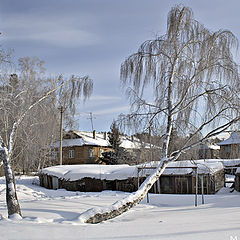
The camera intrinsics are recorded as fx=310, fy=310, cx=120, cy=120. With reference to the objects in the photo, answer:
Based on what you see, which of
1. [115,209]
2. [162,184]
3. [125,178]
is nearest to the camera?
[115,209]

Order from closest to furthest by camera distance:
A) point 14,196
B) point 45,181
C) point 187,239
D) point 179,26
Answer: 1. point 187,239
2. point 14,196
3. point 179,26
4. point 45,181

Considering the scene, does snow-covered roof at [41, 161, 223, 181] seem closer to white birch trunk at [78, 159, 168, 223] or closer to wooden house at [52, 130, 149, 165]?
white birch trunk at [78, 159, 168, 223]

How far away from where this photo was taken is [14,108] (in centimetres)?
1016

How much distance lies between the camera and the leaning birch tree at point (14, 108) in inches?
348

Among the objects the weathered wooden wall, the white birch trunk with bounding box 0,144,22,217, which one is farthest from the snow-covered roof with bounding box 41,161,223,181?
the white birch trunk with bounding box 0,144,22,217

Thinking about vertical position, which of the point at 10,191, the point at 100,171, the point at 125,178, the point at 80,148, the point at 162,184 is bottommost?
the point at 162,184

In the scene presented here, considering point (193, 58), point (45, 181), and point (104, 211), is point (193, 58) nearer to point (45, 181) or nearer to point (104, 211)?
point (104, 211)

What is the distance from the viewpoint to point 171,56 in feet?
30.9

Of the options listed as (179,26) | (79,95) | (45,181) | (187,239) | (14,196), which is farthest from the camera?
(45,181)

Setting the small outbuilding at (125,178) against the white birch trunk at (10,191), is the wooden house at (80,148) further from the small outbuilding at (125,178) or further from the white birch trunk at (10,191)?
the white birch trunk at (10,191)

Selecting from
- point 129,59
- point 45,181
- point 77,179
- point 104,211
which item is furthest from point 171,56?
point 45,181

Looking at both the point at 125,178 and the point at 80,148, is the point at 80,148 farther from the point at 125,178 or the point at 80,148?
the point at 125,178

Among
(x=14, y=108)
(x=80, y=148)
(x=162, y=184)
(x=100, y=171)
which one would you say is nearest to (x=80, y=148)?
(x=80, y=148)

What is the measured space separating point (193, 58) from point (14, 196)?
656 centimetres
